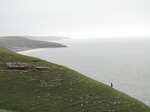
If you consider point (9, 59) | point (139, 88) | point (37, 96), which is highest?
point (9, 59)

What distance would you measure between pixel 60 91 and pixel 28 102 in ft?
21.8

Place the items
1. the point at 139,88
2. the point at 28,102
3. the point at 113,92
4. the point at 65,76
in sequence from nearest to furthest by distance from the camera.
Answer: the point at 28,102, the point at 113,92, the point at 65,76, the point at 139,88

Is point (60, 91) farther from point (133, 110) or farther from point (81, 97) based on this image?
point (133, 110)

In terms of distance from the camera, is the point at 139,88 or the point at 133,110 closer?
the point at 133,110

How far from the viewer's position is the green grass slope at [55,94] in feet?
86.8

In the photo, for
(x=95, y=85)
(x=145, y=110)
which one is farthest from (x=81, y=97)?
(x=145, y=110)

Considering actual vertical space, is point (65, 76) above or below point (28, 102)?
above

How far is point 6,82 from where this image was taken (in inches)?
1254

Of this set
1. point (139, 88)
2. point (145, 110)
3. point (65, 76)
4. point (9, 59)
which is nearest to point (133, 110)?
point (145, 110)

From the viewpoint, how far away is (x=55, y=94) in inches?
1185

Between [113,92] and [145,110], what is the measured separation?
278 inches

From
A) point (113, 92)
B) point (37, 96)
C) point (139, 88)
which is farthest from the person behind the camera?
point (139, 88)

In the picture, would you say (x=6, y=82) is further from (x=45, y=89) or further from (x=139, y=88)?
(x=139, y=88)

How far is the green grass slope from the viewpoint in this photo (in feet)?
86.8
